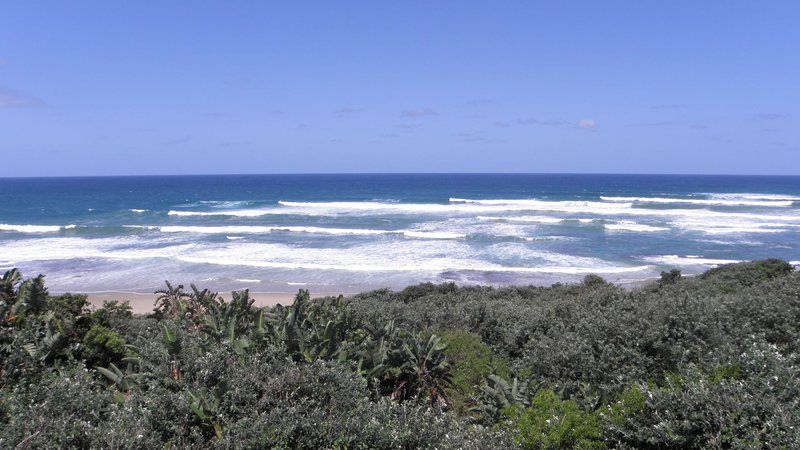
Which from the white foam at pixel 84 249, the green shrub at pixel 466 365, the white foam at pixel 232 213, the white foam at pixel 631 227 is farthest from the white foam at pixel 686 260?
the white foam at pixel 232 213

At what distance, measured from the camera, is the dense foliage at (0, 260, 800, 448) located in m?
3.62

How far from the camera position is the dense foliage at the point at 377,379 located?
3.62m

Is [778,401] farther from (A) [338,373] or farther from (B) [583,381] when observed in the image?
(A) [338,373]

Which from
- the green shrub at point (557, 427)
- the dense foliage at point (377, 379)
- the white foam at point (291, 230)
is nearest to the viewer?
the dense foliage at point (377, 379)

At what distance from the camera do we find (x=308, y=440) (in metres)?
3.63

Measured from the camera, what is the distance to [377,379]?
15.6 ft

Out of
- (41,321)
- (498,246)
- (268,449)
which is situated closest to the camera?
(268,449)

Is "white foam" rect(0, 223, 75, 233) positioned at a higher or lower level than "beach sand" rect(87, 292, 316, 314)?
higher

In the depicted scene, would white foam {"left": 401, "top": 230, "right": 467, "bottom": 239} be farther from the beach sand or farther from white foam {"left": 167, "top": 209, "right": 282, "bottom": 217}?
white foam {"left": 167, "top": 209, "right": 282, "bottom": 217}

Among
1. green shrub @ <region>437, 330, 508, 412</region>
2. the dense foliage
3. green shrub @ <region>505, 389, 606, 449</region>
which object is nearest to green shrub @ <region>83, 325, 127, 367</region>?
the dense foliage

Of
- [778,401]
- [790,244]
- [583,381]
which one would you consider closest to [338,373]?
[583,381]

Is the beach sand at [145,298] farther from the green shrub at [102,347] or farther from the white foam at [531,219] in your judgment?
the white foam at [531,219]

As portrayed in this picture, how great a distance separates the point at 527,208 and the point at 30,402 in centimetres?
5549

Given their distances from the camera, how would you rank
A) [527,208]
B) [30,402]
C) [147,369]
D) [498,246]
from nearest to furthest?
[30,402]
[147,369]
[498,246]
[527,208]
